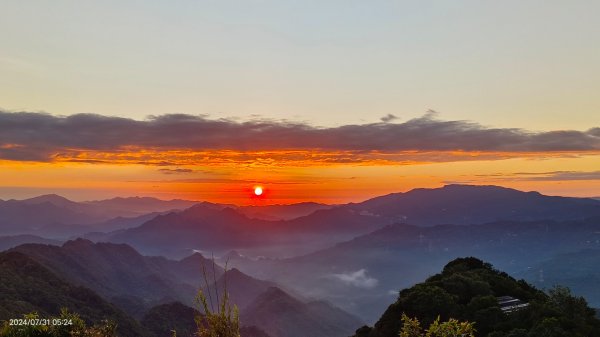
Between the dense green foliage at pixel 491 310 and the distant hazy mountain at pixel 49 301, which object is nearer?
the dense green foliage at pixel 491 310

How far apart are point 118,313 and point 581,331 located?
199m

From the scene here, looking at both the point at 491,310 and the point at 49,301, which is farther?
the point at 49,301

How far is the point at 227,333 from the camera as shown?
14.8 m

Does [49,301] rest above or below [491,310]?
below

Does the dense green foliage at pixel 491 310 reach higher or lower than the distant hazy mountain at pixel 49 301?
higher

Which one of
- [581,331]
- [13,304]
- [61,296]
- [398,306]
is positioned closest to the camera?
[581,331]

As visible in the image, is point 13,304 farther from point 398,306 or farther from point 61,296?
point 398,306

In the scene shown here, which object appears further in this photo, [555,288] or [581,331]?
[555,288]

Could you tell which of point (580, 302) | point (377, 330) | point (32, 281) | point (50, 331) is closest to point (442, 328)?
point (50, 331)

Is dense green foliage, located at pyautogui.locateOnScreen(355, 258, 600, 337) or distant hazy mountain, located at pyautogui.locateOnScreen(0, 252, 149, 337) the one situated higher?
dense green foliage, located at pyautogui.locateOnScreen(355, 258, 600, 337)

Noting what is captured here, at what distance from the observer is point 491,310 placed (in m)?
57.3

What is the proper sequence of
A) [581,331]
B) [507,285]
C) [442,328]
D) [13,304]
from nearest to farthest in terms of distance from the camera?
[442,328]
[581,331]
[507,285]
[13,304]

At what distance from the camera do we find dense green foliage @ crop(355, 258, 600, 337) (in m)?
48.2

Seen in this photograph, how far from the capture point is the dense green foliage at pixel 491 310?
4822cm
